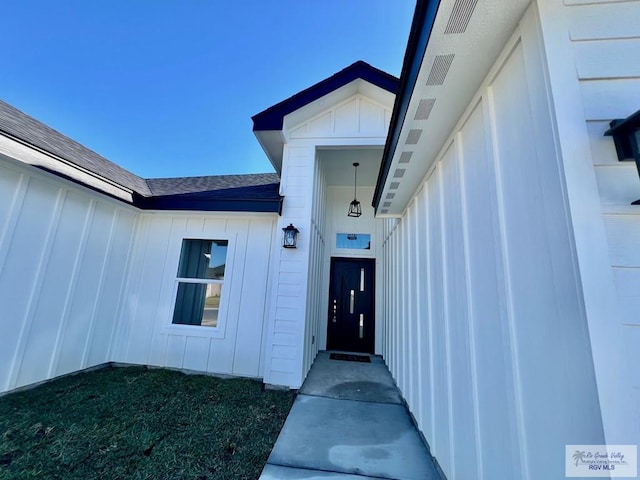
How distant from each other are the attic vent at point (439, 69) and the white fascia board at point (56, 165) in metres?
4.19

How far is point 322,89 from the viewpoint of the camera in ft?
13.3

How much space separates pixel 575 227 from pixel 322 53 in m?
5.75

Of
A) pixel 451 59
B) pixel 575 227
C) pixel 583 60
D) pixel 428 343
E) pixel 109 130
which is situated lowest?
pixel 428 343

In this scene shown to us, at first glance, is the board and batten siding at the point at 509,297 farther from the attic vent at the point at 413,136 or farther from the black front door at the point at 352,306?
the black front door at the point at 352,306

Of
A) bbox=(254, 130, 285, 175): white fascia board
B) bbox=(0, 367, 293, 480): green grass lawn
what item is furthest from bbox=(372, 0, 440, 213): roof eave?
bbox=(0, 367, 293, 480): green grass lawn

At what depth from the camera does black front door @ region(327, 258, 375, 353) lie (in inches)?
225

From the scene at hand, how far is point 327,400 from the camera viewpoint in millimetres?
3279

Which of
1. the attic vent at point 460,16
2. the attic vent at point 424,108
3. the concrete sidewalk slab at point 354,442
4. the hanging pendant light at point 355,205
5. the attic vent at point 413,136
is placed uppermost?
the hanging pendant light at point 355,205

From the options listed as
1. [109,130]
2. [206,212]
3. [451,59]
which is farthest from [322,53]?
[109,130]

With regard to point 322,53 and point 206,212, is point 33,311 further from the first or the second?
point 322,53

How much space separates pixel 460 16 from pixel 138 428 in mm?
3954

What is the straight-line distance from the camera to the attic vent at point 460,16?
1.02 meters

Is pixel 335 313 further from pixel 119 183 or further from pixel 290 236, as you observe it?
pixel 119 183

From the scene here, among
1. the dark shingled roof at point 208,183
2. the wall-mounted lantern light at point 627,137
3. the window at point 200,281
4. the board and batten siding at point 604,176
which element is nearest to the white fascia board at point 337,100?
the dark shingled roof at point 208,183
